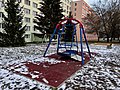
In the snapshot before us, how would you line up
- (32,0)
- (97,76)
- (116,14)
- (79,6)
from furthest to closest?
1. (79,6)
2. (32,0)
3. (116,14)
4. (97,76)

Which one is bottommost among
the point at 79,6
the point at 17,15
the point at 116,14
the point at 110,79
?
the point at 110,79

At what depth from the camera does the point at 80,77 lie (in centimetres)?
456

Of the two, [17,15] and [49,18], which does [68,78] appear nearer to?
[17,15]

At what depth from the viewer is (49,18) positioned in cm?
2088

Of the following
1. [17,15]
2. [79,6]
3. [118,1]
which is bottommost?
[17,15]

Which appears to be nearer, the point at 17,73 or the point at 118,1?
the point at 17,73

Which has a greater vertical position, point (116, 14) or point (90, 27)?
point (116, 14)

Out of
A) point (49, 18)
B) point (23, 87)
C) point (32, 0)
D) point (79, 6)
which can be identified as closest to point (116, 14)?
point (49, 18)

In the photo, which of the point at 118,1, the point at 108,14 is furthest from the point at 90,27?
the point at 118,1

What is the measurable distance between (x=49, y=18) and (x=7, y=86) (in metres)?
18.0

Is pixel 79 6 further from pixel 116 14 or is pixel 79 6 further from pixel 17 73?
pixel 17 73

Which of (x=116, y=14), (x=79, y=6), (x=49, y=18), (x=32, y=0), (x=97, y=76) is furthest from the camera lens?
(x=79, y=6)

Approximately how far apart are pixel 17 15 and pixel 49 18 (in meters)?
6.39

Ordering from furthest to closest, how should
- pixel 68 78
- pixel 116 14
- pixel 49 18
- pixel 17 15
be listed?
pixel 116 14 → pixel 49 18 → pixel 17 15 → pixel 68 78
